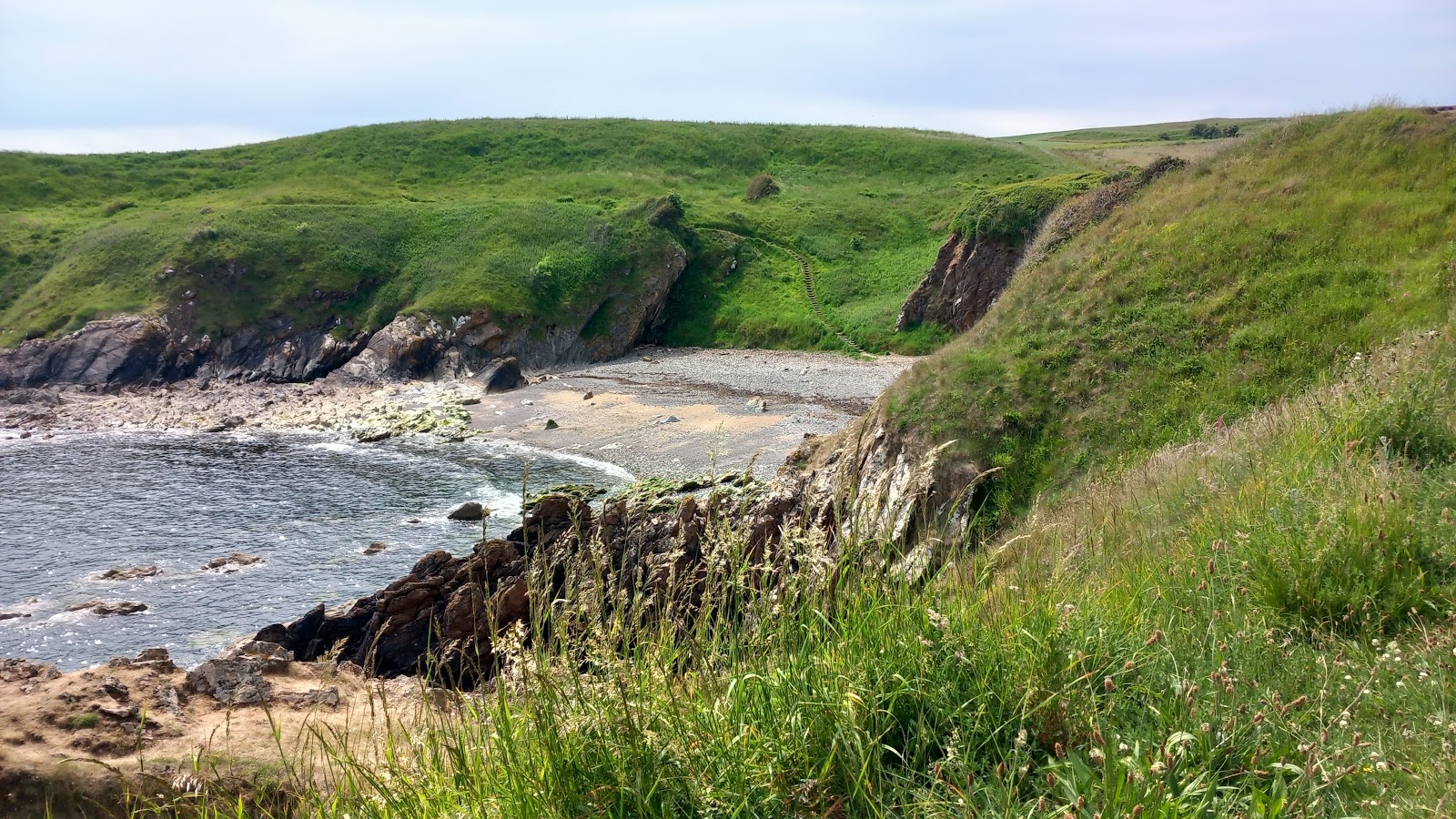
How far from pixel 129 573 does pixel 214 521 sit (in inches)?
218

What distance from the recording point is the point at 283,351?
6106 cm

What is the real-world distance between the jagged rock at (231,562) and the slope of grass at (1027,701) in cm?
2559

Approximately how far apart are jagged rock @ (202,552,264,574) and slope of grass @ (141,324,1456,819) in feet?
83.9

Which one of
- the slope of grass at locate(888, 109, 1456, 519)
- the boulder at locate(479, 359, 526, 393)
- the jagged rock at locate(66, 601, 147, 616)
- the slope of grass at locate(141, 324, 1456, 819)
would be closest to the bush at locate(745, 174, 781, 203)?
the boulder at locate(479, 359, 526, 393)

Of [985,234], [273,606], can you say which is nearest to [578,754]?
[273,606]

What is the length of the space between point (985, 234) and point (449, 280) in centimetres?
3805

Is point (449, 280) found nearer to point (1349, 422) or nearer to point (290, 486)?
point (290, 486)

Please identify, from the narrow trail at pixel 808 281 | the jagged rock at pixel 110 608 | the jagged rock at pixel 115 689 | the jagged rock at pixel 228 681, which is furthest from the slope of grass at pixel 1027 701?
the narrow trail at pixel 808 281

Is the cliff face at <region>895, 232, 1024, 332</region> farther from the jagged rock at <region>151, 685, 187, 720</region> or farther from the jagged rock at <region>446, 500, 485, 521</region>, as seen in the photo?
the jagged rock at <region>151, 685, 187, 720</region>

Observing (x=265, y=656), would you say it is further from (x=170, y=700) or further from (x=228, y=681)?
(x=170, y=700)

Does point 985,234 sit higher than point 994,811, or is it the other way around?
point 985,234

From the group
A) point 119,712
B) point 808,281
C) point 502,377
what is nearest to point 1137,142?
point 808,281

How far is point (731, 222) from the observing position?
77.0 meters

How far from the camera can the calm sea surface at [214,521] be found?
928 inches
